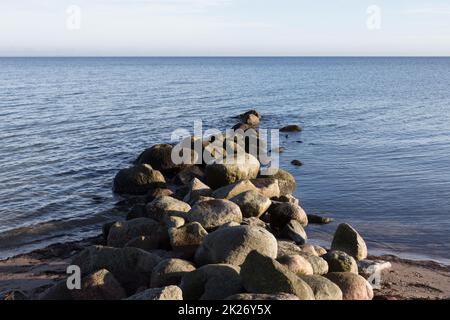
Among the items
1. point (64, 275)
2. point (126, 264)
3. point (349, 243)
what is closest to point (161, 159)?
point (64, 275)

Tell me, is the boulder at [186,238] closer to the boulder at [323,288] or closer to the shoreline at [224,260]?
the shoreline at [224,260]

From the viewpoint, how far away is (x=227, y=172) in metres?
20.0

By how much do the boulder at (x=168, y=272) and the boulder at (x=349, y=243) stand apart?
16.8ft

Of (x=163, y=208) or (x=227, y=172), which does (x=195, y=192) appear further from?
(x=227, y=172)

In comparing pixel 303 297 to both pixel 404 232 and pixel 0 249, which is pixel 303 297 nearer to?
pixel 404 232

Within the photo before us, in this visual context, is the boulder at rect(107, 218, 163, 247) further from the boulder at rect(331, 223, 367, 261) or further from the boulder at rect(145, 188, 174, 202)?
the boulder at rect(145, 188, 174, 202)

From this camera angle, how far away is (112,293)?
10.6 metres

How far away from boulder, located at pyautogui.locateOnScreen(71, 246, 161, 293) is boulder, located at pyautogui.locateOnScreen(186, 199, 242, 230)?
2.45 m

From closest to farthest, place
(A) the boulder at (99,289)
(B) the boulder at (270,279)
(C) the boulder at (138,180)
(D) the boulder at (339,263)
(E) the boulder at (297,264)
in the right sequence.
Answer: (B) the boulder at (270,279)
(A) the boulder at (99,289)
(E) the boulder at (297,264)
(D) the boulder at (339,263)
(C) the boulder at (138,180)

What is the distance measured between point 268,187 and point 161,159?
6934 mm

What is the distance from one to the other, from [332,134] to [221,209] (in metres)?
24.9

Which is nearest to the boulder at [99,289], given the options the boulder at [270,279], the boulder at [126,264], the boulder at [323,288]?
the boulder at [126,264]

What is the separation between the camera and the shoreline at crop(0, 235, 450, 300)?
12562 millimetres

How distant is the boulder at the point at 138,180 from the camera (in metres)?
21.7
